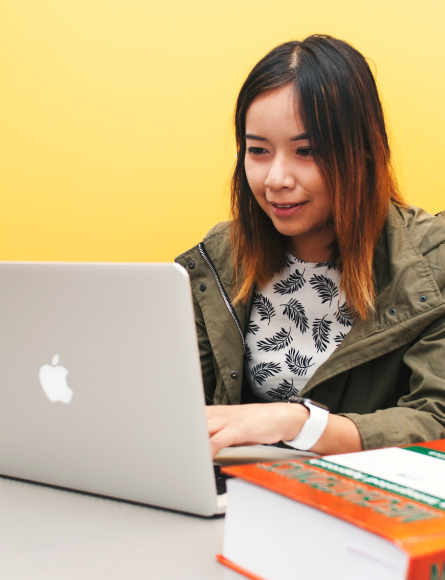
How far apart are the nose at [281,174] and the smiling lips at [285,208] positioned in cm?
5

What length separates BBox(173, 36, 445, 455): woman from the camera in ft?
3.11

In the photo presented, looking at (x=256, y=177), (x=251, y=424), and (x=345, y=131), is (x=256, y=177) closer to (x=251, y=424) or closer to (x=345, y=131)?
(x=345, y=131)

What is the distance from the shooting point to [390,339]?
0.96 metres

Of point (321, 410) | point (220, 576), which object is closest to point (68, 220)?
point (321, 410)

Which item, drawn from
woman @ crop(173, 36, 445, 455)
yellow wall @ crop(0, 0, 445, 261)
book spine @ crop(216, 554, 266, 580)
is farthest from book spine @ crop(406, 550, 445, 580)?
yellow wall @ crop(0, 0, 445, 261)

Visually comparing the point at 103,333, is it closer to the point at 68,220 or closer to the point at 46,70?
the point at 68,220

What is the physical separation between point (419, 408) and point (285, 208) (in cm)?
39

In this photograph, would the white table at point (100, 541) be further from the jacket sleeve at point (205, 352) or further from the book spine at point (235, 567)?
the jacket sleeve at point (205, 352)

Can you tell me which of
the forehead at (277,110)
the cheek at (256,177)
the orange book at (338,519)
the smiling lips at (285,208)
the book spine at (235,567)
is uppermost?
the forehead at (277,110)

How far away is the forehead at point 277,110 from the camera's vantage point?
0.94 metres

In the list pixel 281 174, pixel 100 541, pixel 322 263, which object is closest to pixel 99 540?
pixel 100 541

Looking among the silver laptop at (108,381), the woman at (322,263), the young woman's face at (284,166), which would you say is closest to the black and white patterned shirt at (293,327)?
the woman at (322,263)

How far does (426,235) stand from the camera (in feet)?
3.37

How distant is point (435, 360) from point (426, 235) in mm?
225
